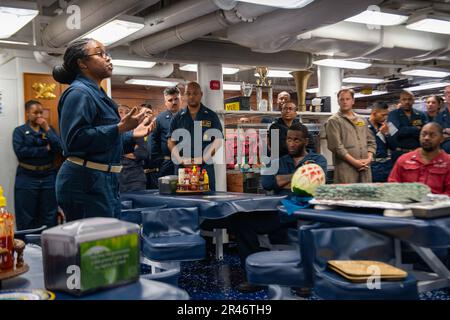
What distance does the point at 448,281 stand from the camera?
2840mm

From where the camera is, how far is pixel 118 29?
4746mm

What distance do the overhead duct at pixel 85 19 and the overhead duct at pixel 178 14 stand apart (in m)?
0.25

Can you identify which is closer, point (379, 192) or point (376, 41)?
point (379, 192)

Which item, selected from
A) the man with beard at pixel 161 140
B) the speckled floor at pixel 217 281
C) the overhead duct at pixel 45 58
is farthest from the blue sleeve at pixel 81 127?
the overhead duct at pixel 45 58

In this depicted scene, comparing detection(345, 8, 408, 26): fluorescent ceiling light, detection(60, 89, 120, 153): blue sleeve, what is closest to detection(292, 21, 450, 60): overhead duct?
detection(345, 8, 408, 26): fluorescent ceiling light

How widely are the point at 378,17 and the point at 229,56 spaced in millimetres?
2089

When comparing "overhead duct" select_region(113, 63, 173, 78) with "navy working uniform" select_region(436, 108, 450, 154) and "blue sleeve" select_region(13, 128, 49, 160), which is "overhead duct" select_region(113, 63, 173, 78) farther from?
"navy working uniform" select_region(436, 108, 450, 154)

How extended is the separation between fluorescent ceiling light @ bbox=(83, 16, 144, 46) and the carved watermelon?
2513mm

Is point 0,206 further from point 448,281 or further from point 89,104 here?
point 448,281

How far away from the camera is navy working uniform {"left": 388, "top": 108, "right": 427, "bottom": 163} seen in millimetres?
5425

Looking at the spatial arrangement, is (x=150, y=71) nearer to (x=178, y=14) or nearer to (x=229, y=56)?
(x=229, y=56)

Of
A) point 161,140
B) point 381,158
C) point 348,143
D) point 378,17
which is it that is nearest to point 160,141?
point 161,140

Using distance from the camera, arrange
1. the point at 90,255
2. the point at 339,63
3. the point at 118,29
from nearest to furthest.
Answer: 1. the point at 90,255
2. the point at 118,29
3. the point at 339,63
